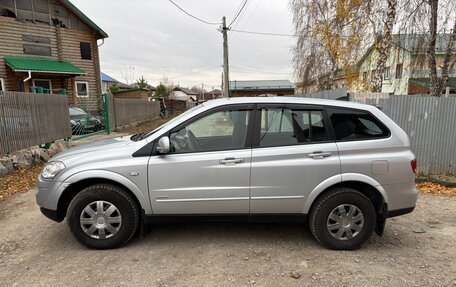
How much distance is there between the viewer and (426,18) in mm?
8992

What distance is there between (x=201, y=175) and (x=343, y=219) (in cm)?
161

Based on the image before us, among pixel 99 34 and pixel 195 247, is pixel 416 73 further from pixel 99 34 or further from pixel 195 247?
pixel 99 34

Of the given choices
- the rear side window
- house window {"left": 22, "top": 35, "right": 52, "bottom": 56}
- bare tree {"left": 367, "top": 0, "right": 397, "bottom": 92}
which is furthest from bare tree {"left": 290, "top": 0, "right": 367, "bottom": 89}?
house window {"left": 22, "top": 35, "right": 52, "bottom": 56}

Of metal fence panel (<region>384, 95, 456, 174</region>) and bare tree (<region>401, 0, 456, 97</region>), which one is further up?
bare tree (<region>401, 0, 456, 97</region>)

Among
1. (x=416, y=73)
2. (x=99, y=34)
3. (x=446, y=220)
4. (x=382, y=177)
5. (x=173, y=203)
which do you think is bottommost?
(x=446, y=220)

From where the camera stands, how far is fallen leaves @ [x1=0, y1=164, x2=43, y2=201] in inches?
222

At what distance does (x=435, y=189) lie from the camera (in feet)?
18.6

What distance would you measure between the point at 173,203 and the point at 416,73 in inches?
482

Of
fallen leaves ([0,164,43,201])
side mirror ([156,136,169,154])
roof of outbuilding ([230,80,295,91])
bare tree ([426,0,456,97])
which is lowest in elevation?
fallen leaves ([0,164,43,201])

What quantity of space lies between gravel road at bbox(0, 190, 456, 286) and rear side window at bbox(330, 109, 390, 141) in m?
1.27

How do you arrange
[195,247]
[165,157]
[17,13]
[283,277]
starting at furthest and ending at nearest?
→ [17,13] < [195,247] < [165,157] < [283,277]

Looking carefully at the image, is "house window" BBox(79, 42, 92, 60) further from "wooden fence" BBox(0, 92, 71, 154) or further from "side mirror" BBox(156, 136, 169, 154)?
"side mirror" BBox(156, 136, 169, 154)

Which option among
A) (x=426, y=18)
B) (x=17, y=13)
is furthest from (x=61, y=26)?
(x=426, y=18)

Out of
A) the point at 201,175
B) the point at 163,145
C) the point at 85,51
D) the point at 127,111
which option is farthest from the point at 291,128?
the point at 85,51
